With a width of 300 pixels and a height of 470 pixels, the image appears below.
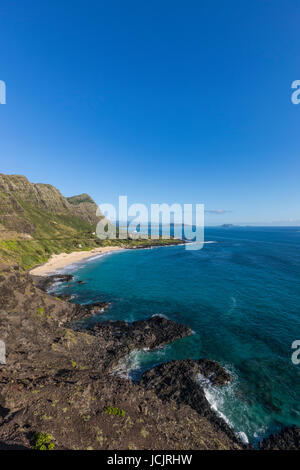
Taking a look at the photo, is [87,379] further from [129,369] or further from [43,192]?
[43,192]

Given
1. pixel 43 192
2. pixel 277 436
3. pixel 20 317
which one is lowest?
pixel 277 436

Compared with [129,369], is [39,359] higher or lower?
higher

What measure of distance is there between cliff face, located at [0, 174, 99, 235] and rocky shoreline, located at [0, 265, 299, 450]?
8928 centimetres

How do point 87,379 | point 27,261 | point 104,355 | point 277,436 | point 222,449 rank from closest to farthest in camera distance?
point 222,449 → point 277,436 → point 87,379 → point 104,355 → point 27,261

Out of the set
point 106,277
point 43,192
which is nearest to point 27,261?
point 106,277

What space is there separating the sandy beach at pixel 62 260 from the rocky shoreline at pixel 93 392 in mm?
50391

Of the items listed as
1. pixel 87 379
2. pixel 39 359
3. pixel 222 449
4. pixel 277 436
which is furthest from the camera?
pixel 39 359

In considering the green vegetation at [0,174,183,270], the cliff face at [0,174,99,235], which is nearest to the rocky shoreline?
the green vegetation at [0,174,183,270]

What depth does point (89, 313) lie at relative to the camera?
4153 cm

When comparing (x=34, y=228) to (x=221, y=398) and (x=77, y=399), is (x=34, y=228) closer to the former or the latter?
(x=77, y=399)

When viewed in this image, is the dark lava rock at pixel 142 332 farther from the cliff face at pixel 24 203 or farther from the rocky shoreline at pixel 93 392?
the cliff face at pixel 24 203

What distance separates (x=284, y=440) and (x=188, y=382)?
999 cm
